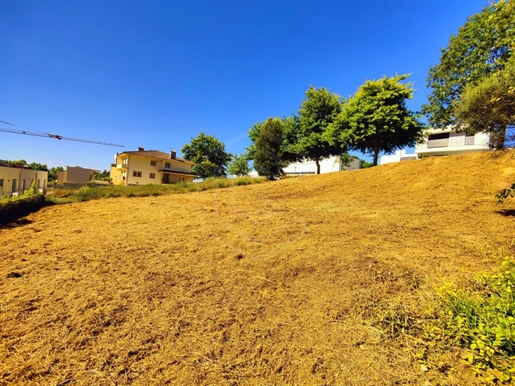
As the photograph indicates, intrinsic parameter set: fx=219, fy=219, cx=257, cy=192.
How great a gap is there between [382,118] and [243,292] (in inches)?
490

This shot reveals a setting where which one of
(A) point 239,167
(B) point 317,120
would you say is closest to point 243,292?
(B) point 317,120

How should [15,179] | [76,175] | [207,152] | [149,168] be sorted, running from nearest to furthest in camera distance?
1. [15,179]
2. [149,168]
3. [76,175]
4. [207,152]

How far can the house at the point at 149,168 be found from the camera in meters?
29.9

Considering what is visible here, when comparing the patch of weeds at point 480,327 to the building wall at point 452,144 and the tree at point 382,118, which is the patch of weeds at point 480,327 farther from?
the building wall at point 452,144

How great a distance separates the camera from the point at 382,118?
11758 millimetres

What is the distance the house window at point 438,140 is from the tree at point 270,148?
63.5 feet

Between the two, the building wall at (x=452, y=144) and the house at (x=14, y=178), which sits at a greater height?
the building wall at (x=452, y=144)

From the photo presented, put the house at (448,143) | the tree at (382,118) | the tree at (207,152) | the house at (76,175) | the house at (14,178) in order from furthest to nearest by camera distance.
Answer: the tree at (207,152), the house at (76,175), the house at (448,143), the house at (14,178), the tree at (382,118)

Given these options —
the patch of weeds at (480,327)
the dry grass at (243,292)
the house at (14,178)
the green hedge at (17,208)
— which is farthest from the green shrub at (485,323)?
the house at (14,178)

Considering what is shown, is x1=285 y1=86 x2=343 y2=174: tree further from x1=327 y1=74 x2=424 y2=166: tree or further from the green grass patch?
the green grass patch

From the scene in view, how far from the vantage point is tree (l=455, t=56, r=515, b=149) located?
5.77 m

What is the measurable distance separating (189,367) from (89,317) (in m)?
1.37

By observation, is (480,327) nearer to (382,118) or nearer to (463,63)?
(382,118)

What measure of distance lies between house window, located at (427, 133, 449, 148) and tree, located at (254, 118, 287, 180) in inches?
761
